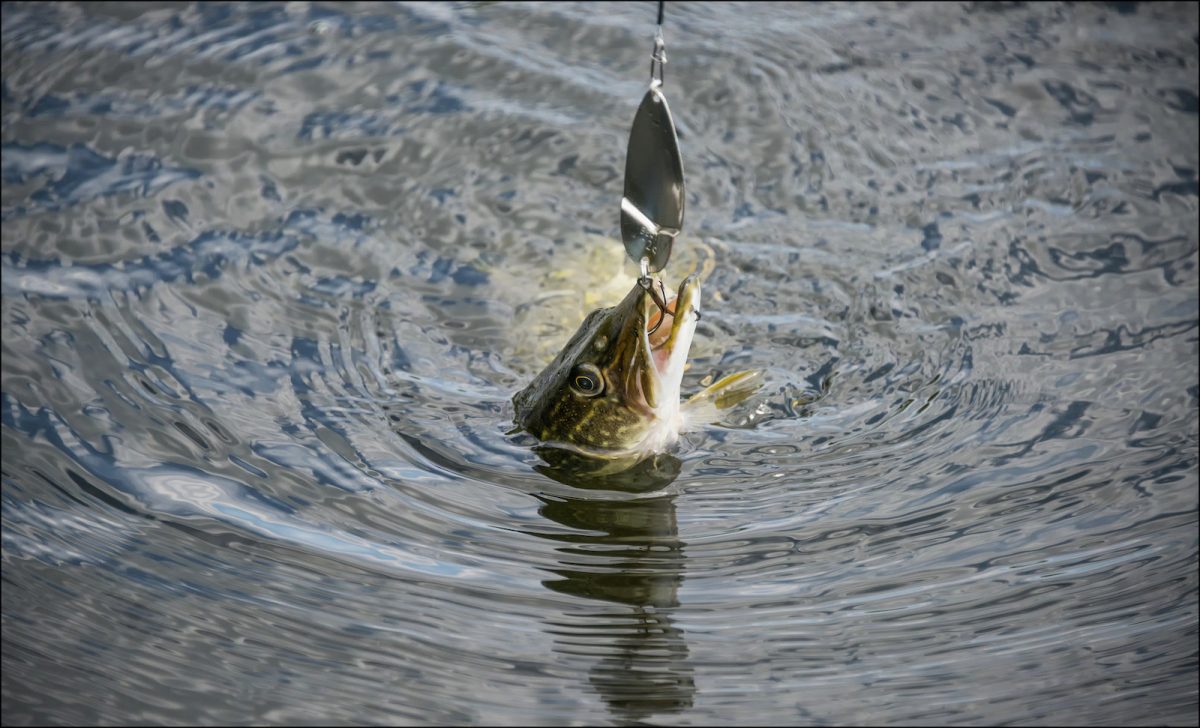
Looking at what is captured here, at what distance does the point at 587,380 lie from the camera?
367 centimetres

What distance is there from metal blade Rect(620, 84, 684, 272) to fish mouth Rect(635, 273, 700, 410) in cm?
20

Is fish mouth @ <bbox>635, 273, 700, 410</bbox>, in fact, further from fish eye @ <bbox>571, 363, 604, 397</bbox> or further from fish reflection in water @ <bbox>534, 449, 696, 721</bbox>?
fish reflection in water @ <bbox>534, 449, 696, 721</bbox>

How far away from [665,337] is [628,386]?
7.5 inches

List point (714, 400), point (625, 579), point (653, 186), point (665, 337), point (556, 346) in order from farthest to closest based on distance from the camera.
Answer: point (556, 346) → point (714, 400) → point (665, 337) → point (625, 579) → point (653, 186)

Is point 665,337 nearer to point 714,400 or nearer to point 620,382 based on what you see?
point 620,382

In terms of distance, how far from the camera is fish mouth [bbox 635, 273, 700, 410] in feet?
11.5

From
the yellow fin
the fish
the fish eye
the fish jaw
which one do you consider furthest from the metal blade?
the yellow fin

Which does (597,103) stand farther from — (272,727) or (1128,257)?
(272,727)

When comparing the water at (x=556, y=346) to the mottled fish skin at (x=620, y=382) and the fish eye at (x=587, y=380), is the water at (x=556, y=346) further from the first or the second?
the fish eye at (x=587, y=380)

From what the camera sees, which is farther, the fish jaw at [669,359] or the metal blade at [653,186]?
the fish jaw at [669,359]

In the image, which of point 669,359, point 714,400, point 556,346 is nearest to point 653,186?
point 669,359

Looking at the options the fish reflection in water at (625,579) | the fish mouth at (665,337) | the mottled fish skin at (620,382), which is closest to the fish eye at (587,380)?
the mottled fish skin at (620,382)

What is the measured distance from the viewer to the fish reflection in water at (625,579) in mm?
3205

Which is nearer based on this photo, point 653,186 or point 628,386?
point 653,186
